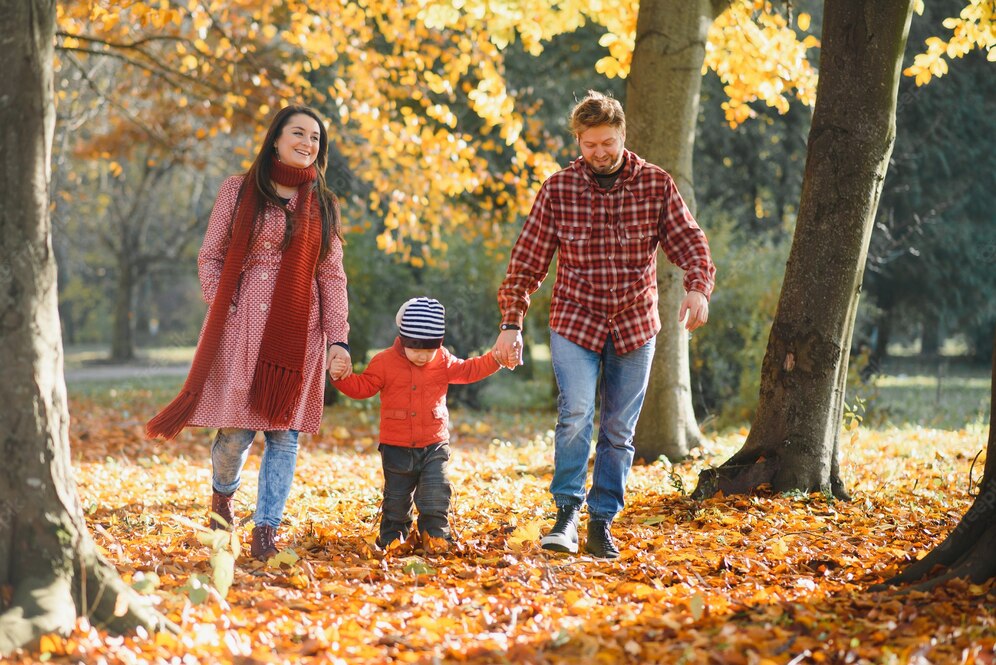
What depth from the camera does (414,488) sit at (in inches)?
183

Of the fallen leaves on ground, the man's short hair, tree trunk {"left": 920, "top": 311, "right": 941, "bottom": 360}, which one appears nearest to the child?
the fallen leaves on ground

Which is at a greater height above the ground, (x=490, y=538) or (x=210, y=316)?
(x=210, y=316)

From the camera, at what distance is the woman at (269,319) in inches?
166

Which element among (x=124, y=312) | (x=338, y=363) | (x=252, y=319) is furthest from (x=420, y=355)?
(x=124, y=312)

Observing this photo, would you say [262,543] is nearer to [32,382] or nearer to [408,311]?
[408,311]

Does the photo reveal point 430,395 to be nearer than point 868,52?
Yes

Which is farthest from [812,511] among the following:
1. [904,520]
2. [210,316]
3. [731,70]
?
[731,70]

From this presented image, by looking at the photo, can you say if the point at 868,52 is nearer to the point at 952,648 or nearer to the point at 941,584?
the point at 941,584

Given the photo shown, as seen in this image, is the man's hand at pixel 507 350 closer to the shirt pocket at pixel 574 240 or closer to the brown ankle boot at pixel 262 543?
the shirt pocket at pixel 574 240

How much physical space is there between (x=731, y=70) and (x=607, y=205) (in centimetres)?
538

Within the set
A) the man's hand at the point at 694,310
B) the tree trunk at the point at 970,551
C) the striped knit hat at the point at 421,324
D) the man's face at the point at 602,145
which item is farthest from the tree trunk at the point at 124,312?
the tree trunk at the point at 970,551

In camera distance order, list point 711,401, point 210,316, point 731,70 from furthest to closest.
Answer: point 711,401
point 731,70
point 210,316

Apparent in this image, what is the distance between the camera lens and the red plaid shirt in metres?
4.32

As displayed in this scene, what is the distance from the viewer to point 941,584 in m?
3.45
